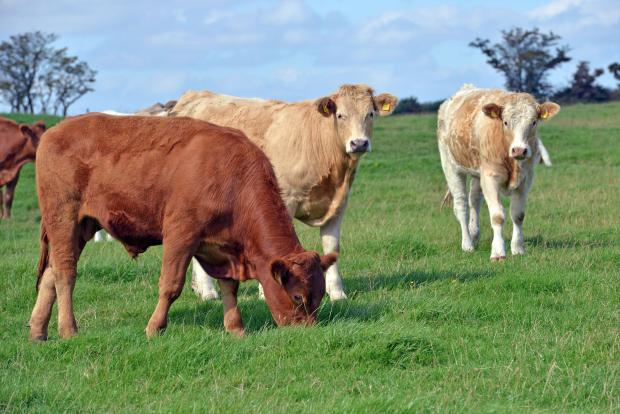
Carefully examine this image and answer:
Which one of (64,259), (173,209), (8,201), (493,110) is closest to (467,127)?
(493,110)

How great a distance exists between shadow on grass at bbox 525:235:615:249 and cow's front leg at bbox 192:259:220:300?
14.6 feet

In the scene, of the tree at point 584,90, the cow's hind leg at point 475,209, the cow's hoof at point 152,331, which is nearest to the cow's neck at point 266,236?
the cow's hoof at point 152,331

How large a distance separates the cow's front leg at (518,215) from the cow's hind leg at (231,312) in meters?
5.25

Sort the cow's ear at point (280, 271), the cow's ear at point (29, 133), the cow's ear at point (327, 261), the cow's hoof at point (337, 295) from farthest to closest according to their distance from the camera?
the cow's ear at point (29, 133), the cow's hoof at point (337, 295), the cow's ear at point (327, 261), the cow's ear at point (280, 271)

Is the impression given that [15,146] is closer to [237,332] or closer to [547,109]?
[547,109]

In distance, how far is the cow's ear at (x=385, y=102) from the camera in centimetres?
1072

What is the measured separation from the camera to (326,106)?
34.0 feet

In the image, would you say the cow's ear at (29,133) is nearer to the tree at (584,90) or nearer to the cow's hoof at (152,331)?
the cow's hoof at (152,331)

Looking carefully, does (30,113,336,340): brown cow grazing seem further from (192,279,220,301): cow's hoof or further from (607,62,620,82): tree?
(607,62,620,82): tree

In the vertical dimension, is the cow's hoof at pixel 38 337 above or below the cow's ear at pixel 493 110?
below

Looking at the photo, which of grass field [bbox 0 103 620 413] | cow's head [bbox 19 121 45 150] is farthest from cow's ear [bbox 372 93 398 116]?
cow's head [bbox 19 121 45 150]

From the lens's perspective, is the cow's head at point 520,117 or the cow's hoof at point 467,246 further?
the cow's hoof at point 467,246

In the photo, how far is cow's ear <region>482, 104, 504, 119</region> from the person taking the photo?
1262 cm

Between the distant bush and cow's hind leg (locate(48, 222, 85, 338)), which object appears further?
the distant bush
